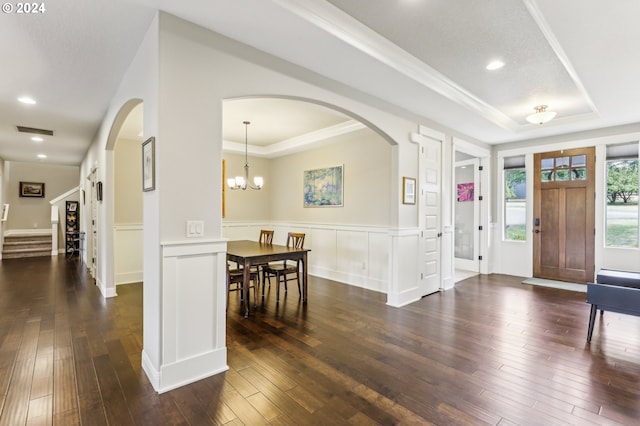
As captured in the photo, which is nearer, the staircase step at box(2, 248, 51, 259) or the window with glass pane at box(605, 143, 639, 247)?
the window with glass pane at box(605, 143, 639, 247)

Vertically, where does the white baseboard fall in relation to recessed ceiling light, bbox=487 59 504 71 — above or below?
below

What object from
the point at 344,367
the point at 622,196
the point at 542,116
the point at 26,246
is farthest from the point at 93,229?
the point at 622,196

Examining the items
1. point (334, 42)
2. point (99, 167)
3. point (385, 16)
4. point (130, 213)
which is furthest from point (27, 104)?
point (385, 16)

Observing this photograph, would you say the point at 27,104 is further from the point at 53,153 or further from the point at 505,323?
the point at 505,323

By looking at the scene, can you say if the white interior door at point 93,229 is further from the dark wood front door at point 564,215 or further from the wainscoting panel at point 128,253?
the dark wood front door at point 564,215

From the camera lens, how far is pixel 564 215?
216 inches

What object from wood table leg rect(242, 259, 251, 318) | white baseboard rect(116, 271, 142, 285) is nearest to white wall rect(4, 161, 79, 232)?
white baseboard rect(116, 271, 142, 285)

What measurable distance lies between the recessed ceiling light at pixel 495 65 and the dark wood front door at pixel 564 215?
3498mm

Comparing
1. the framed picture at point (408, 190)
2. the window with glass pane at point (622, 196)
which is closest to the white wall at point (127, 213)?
the framed picture at point (408, 190)

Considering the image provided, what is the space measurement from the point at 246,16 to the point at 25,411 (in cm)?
293

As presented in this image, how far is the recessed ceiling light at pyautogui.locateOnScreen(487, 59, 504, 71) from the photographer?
3.04 metres

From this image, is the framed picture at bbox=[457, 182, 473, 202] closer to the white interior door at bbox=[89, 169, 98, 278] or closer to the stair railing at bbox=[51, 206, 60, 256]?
the white interior door at bbox=[89, 169, 98, 278]

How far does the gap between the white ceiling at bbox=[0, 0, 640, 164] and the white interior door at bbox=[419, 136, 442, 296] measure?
0.56 meters

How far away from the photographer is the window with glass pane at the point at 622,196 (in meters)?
4.86
